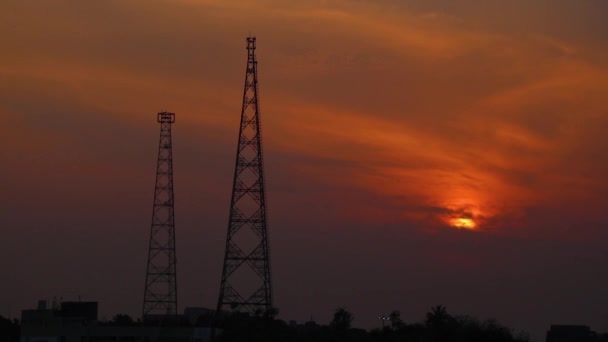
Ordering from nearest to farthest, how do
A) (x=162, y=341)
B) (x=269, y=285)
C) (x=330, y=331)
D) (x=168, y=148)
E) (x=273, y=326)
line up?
(x=269, y=285)
(x=168, y=148)
(x=162, y=341)
(x=273, y=326)
(x=330, y=331)

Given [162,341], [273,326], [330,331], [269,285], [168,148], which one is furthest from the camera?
[330,331]

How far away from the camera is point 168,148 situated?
332 feet

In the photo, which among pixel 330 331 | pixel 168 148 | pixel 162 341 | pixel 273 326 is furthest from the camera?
pixel 330 331

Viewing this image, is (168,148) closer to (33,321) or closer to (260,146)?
(260,146)

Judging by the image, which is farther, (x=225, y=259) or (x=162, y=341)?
(x=162, y=341)

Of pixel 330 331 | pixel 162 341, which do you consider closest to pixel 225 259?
pixel 162 341

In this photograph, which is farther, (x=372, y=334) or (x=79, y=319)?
(x=372, y=334)

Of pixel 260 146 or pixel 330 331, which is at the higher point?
pixel 260 146

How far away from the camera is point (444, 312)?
117875 millimetres

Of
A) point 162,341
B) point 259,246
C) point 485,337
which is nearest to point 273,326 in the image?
point 162,341

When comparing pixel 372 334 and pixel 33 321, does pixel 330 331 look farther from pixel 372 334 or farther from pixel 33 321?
pixel 33 321

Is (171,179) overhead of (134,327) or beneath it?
overhead

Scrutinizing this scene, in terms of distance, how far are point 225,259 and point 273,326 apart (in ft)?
112

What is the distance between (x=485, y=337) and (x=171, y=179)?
37.3 metres
